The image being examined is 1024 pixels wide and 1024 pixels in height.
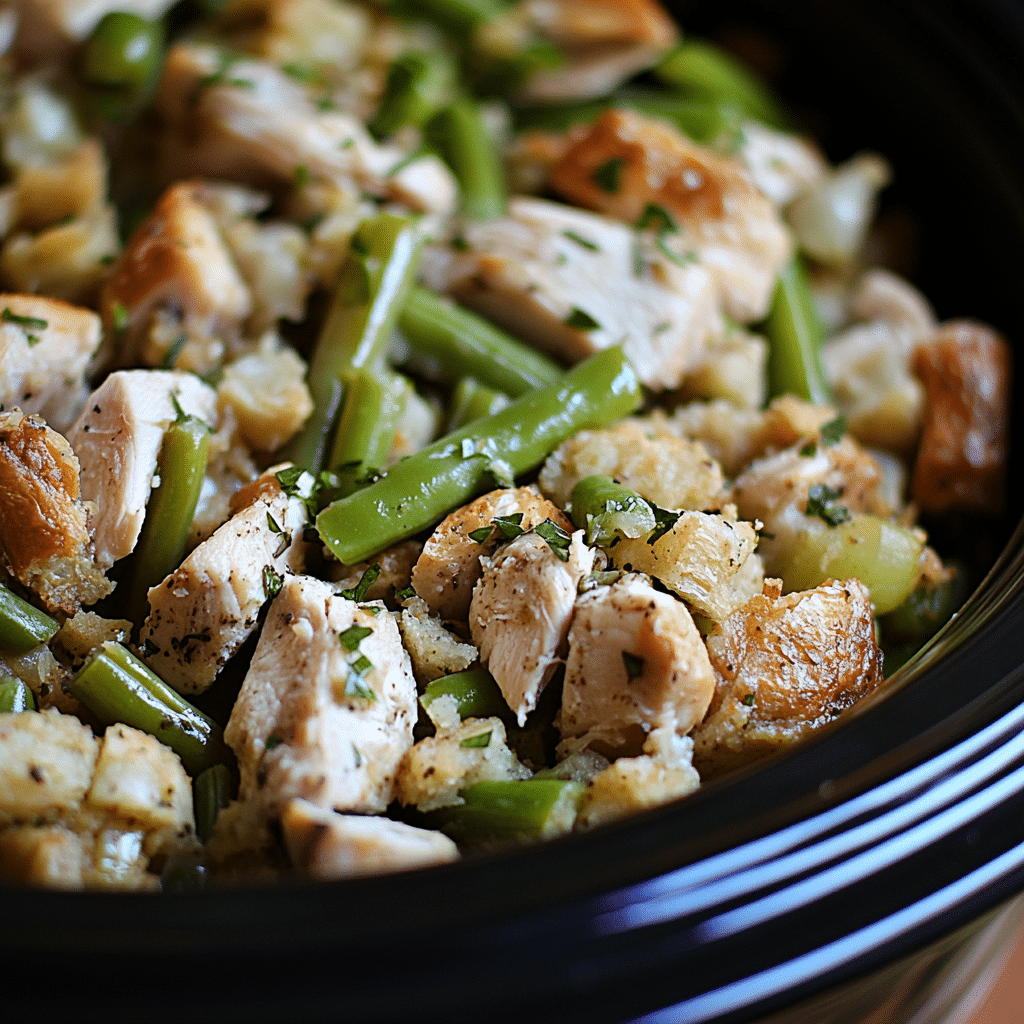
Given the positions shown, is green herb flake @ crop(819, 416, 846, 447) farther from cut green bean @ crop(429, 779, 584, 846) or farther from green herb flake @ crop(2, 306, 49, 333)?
green herb flake @ crop(2, 306, 49, 333)

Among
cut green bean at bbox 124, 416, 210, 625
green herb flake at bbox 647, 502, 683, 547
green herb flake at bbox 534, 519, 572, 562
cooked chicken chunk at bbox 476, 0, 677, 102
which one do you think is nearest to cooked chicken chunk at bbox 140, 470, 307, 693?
cut green bean at bbox 124, 416, 210, 625

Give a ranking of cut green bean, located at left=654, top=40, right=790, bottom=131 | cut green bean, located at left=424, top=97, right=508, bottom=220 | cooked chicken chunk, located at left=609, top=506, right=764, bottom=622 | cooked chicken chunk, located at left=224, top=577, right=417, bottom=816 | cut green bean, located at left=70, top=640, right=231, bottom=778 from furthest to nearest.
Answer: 1. cut green bean, located at left=654, top=40, right=790, bottom=131
2. cut green bean, located at left=424, top=97, right=508, bottom=220
3. cooked chicken chunk, located at left=609, top=506, right=764, bottom=622
4. cut green bean, located at left=70, top=640, right=231, bottom=778
5. cooked chicken chunk, located at left=224, top=577, right=417, bottom=816

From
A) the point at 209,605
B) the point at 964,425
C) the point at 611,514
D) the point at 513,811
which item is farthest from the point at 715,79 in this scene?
the point at 513,811

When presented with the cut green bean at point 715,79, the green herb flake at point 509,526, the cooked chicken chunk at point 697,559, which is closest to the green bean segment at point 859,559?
the cooked chicken chunk at point 697,559

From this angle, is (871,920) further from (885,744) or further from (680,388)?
(680,388)

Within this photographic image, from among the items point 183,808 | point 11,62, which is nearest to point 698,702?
point 183,808

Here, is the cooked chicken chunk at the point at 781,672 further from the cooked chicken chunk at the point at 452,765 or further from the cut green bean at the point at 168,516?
the cut green bean at the point at 168,516

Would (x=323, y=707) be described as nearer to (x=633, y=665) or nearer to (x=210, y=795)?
(x=210, y=795)
